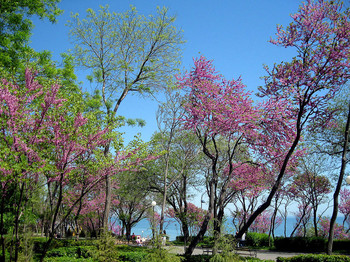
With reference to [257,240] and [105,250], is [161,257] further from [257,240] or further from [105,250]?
[257,240]

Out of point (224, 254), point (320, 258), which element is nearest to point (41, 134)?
point (224, 254)

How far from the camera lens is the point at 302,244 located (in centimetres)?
2188

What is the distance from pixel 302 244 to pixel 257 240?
5664 millimetres

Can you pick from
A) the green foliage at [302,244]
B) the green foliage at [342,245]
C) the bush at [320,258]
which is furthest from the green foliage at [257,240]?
the bush at [320,258]

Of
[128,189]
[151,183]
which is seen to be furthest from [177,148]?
[128,189]

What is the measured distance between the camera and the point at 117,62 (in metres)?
19.2

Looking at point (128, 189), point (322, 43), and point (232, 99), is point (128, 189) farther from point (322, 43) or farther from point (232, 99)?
point (322, 43)

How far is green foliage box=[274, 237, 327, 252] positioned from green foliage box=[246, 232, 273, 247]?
3507mm

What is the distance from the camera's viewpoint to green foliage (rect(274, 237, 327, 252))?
21250 millimetres

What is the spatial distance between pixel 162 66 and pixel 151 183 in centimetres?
1115

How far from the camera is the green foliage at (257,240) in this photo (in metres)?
26.8

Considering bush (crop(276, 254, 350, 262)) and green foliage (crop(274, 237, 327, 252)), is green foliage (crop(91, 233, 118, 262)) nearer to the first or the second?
bush (crop(276, 254, 350, 262))

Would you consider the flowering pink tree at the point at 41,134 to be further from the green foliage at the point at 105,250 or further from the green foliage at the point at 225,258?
the green foliage at the point at 225,258

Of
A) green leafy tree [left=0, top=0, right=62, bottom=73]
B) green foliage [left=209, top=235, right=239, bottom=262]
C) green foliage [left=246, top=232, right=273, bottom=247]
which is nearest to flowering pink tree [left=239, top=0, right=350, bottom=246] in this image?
green foliage [left=209, top=235, right=239, bottom=262]
